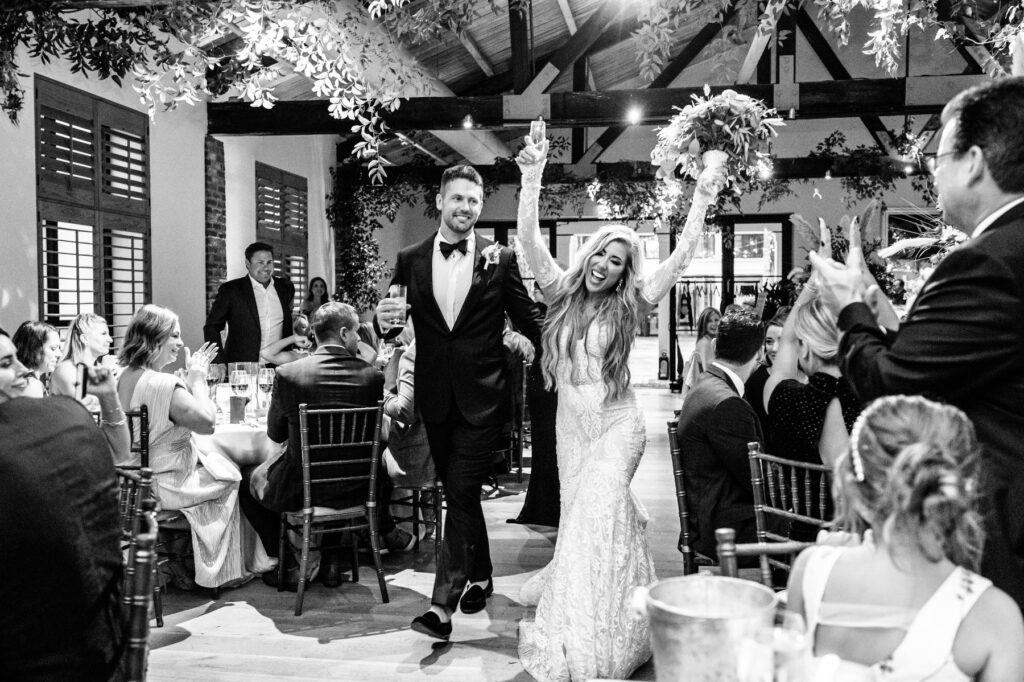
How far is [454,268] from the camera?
3709mm

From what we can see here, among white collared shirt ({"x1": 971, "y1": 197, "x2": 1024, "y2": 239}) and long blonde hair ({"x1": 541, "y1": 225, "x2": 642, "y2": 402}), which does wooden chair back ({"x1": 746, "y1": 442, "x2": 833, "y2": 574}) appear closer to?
long blonde hair ({"x1": 541, "y1": 225, "x2": 642, "y2": 402})

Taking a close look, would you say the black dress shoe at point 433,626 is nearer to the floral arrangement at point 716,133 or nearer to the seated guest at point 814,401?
the seated guest at point 814,401

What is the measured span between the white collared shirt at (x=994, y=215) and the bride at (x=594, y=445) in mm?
1801

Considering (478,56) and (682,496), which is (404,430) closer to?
(682,496)

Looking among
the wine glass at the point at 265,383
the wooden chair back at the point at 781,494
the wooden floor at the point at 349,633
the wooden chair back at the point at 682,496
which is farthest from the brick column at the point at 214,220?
the wooden chair back at the point at 781,494

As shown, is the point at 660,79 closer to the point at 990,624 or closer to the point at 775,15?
the point at 775,15

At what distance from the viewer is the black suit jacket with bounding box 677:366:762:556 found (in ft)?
10.1

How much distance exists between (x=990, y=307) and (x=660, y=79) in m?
11.0

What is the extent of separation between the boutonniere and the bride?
0.28 m

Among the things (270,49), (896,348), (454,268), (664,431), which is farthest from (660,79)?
(896,348)

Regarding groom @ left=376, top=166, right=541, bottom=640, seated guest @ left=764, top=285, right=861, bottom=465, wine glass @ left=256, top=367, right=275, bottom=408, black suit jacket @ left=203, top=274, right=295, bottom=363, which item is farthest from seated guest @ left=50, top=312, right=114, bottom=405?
seated guest @ left=764, top=285, right=861, bottom=465

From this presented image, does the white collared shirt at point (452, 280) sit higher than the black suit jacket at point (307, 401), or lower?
higher

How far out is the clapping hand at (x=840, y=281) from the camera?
168 cm

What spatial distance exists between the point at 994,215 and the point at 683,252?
1963 mm
